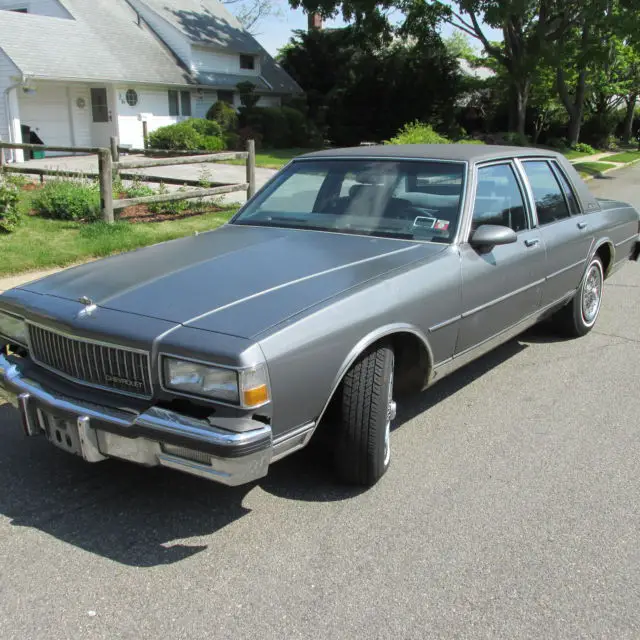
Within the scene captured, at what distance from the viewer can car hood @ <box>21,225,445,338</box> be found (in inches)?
123

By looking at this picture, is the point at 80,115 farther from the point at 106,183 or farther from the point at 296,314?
the point at 296,314

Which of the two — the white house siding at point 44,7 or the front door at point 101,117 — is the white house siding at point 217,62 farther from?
the white house siding at point 44,7

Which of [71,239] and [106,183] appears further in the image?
[106,183]

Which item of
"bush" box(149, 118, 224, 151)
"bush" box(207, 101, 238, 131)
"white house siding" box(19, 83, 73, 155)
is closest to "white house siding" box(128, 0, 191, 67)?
"bush" box(207, 101, 238, 131)

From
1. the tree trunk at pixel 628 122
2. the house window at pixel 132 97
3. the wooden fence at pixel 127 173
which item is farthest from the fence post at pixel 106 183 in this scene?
the tree trunk at pixel 628 122

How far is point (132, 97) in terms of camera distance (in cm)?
2816

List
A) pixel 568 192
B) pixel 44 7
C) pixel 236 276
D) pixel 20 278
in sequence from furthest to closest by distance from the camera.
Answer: pixel 44 7 < pixel 20 278 < pixel 568 192 < pixel 236 276

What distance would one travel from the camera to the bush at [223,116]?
94.8 ft

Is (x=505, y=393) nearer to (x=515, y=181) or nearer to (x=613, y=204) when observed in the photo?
(x=515, y=181)

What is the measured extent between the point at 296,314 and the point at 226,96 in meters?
32.2

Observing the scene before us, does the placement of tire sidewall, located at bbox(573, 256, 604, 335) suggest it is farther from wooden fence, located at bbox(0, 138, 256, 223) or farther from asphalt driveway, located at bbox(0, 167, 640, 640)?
wooden fence, located at bbox(0, 138, 256, 223)

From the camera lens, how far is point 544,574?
288cm

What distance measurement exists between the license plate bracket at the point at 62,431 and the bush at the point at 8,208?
23.0ft

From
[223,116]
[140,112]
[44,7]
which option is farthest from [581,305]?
[44,7]
